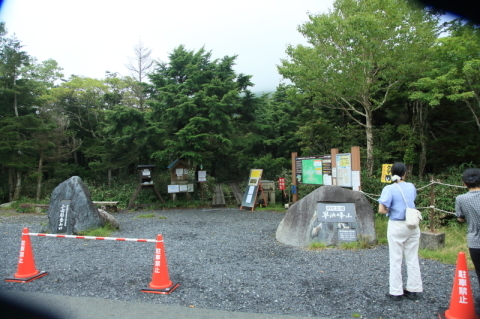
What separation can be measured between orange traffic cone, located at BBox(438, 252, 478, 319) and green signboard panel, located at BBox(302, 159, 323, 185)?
6668 mm

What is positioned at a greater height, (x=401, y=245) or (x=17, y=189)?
(x=17, y=189)

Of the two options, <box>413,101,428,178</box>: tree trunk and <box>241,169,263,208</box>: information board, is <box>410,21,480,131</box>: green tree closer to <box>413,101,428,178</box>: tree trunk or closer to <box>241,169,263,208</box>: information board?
<box>413,101,428,178</box>: tree trunk

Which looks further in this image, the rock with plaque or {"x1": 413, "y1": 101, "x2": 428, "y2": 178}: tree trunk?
{"x1": 413, "y1": 101, "x2": 428, "y2": 178}: tree trunk

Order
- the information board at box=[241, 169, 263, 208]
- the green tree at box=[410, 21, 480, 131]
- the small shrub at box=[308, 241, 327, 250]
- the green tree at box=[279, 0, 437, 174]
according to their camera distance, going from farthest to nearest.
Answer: the information board at box=[241, 169, 263, 208] → the green tree at box=[279, 0, 437, 174] → the green tree at box=[410, 21, 480, 131] → the small shrub at box=[308, 241, 327, 250]

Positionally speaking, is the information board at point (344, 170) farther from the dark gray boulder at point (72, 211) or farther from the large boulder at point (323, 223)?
the dark gray boulder at point (72, 211)

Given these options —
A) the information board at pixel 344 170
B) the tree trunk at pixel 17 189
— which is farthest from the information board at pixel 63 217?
the tree trunk at pixel 17 189

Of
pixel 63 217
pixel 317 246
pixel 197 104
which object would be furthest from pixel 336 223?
pixel 197 104

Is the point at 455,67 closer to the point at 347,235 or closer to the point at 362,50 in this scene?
the point at 362,50

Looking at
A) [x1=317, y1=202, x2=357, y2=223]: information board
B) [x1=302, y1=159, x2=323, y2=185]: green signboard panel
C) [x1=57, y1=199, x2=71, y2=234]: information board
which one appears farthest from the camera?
[x1=302, y1=159, x2=323, y2=185]: green signboard panel

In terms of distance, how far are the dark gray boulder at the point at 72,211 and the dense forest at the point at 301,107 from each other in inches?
209

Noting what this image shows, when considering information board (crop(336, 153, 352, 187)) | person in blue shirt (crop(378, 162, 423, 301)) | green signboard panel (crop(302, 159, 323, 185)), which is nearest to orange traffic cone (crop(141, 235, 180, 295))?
person in blue shirt (crop(378, 162, 423, 301))

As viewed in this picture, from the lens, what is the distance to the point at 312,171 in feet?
33.5

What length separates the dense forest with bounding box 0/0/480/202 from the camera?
9438 mm

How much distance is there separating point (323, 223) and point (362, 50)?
633cm
